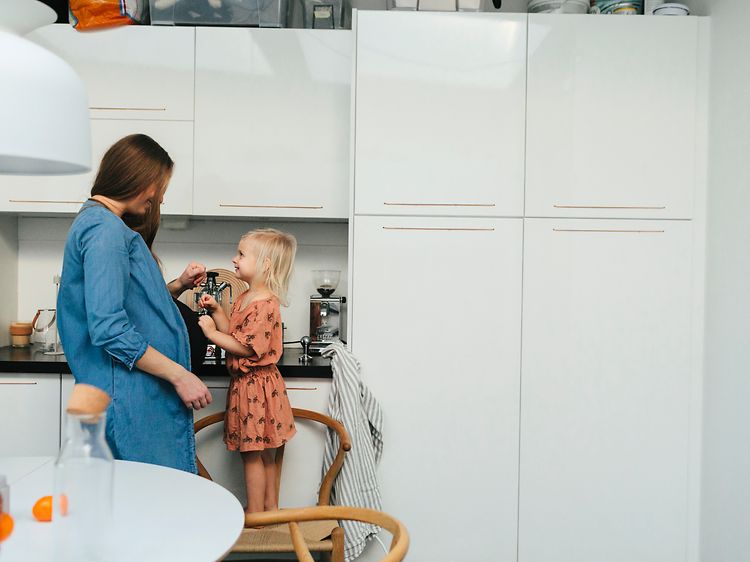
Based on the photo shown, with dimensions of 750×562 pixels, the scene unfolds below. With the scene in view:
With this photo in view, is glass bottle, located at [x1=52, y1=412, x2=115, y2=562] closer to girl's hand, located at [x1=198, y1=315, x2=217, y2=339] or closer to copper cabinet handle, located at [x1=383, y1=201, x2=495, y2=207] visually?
girl's hand, located at [x1=198, y1=315, x2=217, y2=339]

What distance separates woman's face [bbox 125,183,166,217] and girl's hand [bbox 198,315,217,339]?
46cm

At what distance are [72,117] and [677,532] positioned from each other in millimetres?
2546

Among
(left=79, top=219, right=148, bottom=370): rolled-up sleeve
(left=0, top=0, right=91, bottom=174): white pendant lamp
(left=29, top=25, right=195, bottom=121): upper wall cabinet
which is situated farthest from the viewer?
(left=29, top=25, right=195, bottom=121): upper wall cabinet

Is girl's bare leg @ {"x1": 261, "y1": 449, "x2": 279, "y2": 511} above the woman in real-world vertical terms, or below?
below

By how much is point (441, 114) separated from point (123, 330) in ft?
4.60

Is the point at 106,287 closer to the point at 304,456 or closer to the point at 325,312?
the point at 304,456

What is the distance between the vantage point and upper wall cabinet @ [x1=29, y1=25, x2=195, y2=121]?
9.55 ft

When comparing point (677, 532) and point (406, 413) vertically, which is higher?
point (406, 413)

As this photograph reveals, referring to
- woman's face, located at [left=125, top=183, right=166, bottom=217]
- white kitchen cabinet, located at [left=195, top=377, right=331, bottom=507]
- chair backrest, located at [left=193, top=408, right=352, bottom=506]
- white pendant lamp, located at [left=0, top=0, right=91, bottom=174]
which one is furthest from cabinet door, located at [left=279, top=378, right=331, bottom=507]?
white pendant lamp, located at [left=0, top=0, right=91, bottom=174]

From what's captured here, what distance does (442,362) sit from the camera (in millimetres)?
2688

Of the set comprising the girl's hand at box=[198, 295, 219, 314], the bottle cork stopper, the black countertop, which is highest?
the girl's hand at box=[198, 295, 219, 314]

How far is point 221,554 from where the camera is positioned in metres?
1.19

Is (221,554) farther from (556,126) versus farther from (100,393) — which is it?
(556,126)

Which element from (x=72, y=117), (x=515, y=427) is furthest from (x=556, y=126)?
(x=72, y=117)
